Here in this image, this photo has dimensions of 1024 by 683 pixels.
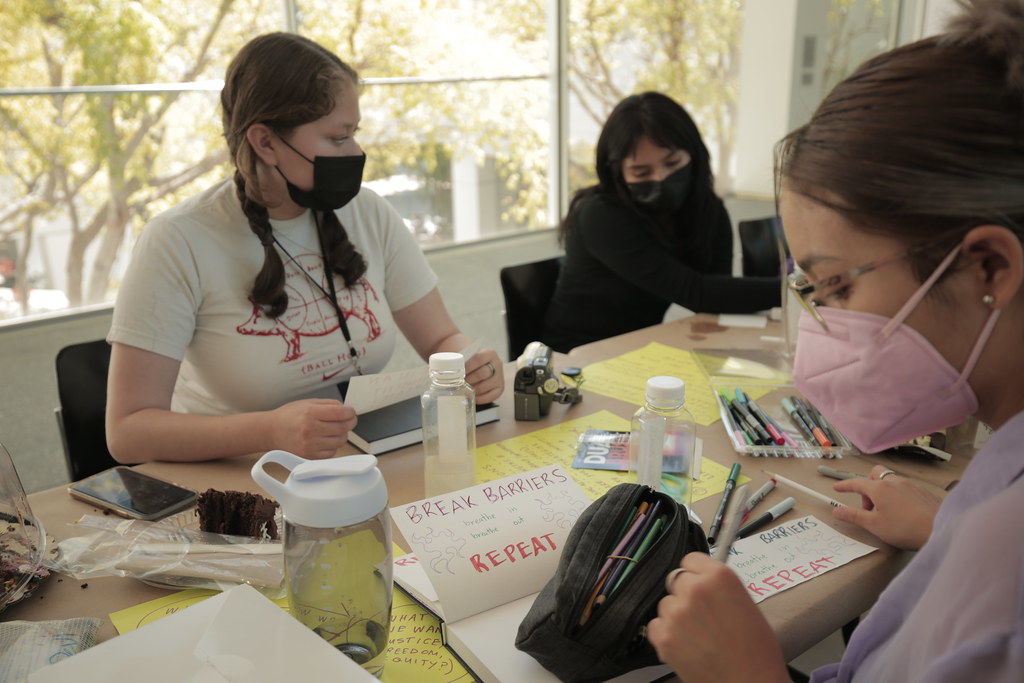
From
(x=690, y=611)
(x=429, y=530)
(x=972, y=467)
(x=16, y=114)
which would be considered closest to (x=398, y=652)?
(x=429, y=530)

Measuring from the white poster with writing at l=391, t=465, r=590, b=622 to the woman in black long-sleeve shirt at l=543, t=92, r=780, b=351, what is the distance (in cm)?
141

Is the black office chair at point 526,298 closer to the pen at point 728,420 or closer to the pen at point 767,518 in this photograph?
the pen at point 728,420

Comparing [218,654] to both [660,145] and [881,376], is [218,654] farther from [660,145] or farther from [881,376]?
[660,145]

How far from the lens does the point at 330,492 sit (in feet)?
2.35

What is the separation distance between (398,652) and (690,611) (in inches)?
13.2

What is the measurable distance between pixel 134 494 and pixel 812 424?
1170mm

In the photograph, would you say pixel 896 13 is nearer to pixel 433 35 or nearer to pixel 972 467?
pixel 433 35

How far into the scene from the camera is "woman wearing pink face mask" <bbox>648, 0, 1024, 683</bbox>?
60 cm

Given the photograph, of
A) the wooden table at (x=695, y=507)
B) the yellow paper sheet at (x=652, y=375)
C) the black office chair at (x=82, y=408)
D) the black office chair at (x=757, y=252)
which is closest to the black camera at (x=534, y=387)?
the wooden table at (x=695, y=507)

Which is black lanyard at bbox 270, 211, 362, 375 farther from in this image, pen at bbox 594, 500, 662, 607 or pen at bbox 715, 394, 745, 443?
pen at bbox 594, 500, 662, 607

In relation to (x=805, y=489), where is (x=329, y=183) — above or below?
above

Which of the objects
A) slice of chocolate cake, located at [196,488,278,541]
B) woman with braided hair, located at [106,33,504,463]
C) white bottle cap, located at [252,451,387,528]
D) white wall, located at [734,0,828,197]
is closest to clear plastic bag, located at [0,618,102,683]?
slice of chocolate cake, located at [196,488,278,541]

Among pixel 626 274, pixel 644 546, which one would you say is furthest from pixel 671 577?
pixel 626 274

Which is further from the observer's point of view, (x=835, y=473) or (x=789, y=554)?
(x=835, y=473)
